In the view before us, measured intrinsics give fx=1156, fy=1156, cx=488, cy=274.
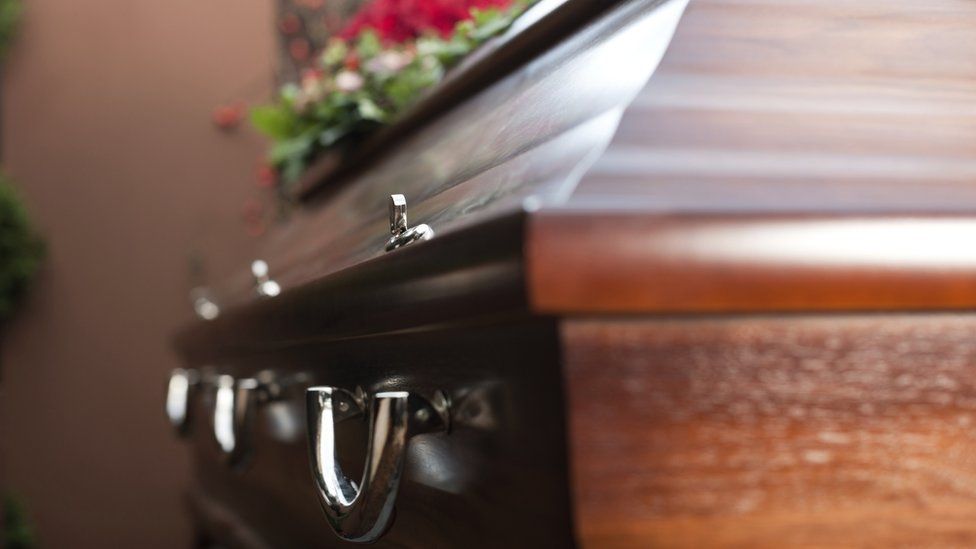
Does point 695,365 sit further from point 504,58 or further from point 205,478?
point 205,478

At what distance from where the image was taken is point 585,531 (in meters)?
0.54

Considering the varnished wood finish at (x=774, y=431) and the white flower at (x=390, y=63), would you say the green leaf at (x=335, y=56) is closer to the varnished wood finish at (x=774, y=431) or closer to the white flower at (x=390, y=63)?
the white flower at (x=390, y=63)

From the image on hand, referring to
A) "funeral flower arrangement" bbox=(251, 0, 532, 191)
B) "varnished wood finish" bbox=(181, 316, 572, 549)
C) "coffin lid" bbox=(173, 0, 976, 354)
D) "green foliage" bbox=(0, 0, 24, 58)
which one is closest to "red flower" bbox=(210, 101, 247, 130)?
"green foliage" bbox=(0, 0, 24, 58)

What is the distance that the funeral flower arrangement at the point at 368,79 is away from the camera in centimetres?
207

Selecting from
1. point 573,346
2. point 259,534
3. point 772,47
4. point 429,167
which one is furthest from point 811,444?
point 259,534

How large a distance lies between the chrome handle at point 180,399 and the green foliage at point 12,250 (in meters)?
2.70

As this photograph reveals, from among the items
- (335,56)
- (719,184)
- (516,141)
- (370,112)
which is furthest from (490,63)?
(335,56)

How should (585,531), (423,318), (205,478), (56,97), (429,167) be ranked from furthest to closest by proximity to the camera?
(56,97), (205,478), (429,167), (423,318), (585,531)

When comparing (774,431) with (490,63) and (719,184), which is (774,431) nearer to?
(719,184)

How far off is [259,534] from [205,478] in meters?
0.73

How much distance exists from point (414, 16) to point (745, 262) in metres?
1.83

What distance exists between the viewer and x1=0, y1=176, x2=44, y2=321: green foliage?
4.37 m

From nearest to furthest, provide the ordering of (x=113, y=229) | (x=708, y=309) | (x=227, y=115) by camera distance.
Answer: (x=708, y=309), (x=113, y=229), (x=227, y=115)

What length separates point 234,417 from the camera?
127 centimetres
